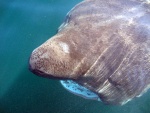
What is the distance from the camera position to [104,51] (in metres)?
2.91

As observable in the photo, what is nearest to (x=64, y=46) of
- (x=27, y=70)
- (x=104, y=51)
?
(x=104, y=51)

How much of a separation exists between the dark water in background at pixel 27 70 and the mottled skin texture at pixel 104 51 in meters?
1.74

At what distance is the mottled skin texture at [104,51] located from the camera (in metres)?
2.56

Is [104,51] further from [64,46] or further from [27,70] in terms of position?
[27,70]

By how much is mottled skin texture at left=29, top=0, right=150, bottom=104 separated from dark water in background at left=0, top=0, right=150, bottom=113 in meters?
1.74

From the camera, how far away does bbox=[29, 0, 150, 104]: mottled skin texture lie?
2.56m

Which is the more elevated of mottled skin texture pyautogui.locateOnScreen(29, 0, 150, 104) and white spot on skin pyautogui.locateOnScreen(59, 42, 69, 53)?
white spot on skin pyautogui.locateOnScreen(59, 42, 69, 53)

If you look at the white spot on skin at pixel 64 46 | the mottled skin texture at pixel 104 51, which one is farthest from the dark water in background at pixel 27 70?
the white spot on skin at pixel 64 46

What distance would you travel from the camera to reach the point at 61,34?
9.26 feet

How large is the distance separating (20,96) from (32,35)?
1.92 meters

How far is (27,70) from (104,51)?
11.9ft

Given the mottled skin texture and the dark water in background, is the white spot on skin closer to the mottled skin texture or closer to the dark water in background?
the mottled skin texture

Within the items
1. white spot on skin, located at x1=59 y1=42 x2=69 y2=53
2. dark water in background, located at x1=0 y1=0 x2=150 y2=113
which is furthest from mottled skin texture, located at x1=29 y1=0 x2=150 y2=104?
dark water in background, located at x1=0 y1=0 x2=150 y2=113

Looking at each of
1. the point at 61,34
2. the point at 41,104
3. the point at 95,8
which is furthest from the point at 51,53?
the point at 41,104
